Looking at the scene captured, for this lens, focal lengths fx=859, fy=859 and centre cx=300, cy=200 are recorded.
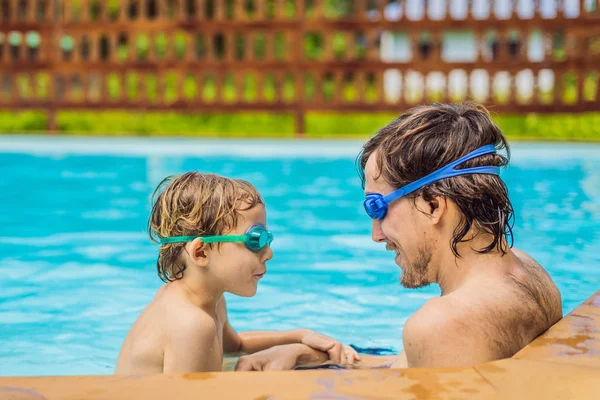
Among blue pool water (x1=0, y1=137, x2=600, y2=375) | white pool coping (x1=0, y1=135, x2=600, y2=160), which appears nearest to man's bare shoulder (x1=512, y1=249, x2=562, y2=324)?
blue pool water (x1=0, y1=137, x2=600, y2=375)

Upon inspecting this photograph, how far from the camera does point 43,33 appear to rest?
14.0m

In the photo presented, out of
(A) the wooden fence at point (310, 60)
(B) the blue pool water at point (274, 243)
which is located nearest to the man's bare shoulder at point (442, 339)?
(B) the blue pool water at point (274, 243)

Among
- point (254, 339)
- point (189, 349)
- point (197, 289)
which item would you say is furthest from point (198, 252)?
point (254, 339)

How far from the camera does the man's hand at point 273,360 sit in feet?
10.3

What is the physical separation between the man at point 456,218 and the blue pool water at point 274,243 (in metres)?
1.70

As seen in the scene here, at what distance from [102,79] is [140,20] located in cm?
114

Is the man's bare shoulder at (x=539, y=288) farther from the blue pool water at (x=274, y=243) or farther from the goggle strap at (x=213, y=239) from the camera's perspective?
the blue pool water at (x=274, y=243)

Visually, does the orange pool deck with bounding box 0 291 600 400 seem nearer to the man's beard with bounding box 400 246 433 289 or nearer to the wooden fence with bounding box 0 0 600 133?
the man's beard with bounding box 400 246 433 289

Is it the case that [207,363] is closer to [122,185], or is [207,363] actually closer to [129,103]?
[122,185]

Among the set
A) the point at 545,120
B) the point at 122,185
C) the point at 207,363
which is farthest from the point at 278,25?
the point at 207,363

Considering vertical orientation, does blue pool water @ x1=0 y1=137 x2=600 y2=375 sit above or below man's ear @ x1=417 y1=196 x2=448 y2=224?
below

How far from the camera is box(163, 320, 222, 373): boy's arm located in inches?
109

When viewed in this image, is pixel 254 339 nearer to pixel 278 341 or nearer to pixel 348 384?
pixel 278 341

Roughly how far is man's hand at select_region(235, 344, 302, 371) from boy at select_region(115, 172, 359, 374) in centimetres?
21
